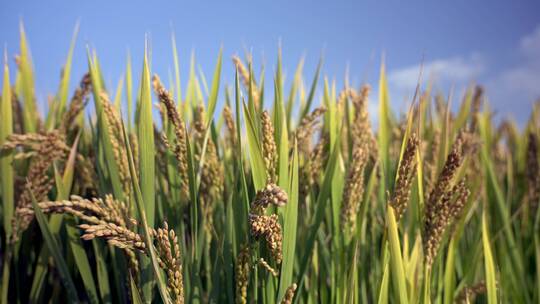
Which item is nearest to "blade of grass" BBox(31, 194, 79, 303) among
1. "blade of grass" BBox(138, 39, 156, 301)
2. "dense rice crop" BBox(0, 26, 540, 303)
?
"dense rice crop" BBox(0, 26, 540, 303)

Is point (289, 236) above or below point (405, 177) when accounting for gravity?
below

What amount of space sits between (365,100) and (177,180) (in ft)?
2.25

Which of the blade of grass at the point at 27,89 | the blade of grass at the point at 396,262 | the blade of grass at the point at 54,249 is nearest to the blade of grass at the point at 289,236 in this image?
the blade of grass at the point at 396,262

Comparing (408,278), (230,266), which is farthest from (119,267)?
(408,278)

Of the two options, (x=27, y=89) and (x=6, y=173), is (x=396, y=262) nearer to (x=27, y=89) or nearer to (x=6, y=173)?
(x=6, y=173)

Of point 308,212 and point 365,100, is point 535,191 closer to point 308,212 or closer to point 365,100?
point 365,100

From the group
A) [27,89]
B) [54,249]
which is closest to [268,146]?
[54,249]

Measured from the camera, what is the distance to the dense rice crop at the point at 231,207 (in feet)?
3.30

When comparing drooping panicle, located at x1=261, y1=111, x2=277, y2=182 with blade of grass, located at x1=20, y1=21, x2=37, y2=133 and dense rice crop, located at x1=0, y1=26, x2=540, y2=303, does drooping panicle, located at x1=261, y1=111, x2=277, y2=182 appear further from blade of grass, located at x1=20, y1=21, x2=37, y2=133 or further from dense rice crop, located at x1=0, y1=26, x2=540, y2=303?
blade of grass, located at x1=20, y1=21, x2=37, y2=133

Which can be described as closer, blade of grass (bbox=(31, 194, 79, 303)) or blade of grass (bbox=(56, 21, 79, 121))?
blade of grass (bbox=(31, 194, 79, 303))

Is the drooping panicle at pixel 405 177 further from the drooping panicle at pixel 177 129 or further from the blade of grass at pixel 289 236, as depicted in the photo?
the drooping panicle at pixel 177 129

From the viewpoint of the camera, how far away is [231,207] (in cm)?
121

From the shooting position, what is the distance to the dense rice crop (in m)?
1.01

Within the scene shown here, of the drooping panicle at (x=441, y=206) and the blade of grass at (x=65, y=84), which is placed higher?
the blade of grass at (x=65, y=84)
